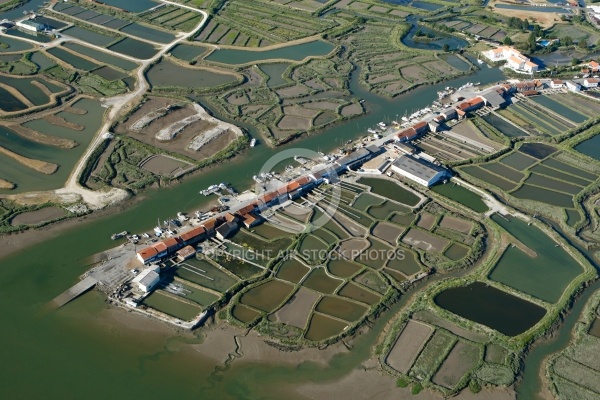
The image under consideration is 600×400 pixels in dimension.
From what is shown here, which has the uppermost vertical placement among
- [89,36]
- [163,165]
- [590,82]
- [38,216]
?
[89,36]

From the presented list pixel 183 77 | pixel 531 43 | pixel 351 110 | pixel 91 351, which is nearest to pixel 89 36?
pixel 183 77

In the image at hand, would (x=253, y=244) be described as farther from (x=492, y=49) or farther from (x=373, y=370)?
(x=492, y=49)

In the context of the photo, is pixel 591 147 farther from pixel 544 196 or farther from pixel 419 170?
pixel 419 170

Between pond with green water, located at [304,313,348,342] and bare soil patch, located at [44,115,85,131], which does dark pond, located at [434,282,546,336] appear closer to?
pond with green water, located at [304,313,348,342]

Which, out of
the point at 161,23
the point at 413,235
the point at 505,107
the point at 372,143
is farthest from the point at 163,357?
the point at 161,23

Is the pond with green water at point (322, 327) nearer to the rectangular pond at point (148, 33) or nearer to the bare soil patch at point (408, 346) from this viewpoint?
the bare soil patch at point (408, 346)
